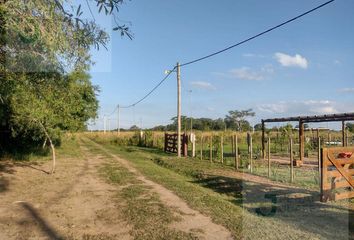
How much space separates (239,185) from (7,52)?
337 inches

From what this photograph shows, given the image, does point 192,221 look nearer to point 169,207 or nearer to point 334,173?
point 169,207

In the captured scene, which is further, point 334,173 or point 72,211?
point 334,173

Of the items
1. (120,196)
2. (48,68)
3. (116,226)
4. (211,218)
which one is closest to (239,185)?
(120,196)

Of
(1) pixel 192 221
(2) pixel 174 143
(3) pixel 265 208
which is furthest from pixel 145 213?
(2) pixel 174 143

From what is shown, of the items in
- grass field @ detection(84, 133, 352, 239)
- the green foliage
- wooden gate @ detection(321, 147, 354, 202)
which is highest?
the green foliage

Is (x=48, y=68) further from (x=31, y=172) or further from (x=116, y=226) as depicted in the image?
(x=31, y=172)

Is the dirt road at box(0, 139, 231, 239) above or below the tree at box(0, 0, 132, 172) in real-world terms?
below

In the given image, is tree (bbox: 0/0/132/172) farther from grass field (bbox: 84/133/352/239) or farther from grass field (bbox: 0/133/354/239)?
grass field (bbox: 84/133/352/239)

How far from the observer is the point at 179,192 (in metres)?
11.6

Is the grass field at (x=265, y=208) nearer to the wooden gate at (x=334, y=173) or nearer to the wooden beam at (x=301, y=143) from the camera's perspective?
the wooden gate at (x=334, y=173)

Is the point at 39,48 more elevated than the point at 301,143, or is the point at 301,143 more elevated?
the point at 39,48

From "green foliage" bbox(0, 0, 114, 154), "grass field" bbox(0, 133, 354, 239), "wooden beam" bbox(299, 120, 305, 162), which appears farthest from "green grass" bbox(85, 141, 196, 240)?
"wooden beam" bbox(299, 120, 305, 162)

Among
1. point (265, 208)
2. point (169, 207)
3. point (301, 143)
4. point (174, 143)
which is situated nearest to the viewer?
point (169, 207)

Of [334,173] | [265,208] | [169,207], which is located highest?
[334,173]
